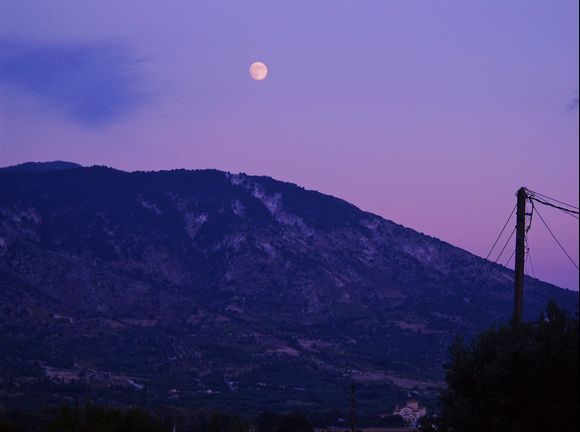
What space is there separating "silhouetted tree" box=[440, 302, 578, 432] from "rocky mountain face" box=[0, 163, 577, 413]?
56108mm

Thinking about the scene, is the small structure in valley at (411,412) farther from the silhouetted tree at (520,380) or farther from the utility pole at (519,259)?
the utility pole at (519,259)

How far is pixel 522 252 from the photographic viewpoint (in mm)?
25078

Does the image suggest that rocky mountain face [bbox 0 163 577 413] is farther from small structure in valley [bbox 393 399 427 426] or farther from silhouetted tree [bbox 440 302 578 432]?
silhouetted tree [bbox 440 302 578 432]

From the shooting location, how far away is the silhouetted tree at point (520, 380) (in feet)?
74.4

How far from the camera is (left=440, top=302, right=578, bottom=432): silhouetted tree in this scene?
74.4 ft

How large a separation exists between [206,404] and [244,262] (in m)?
66.4

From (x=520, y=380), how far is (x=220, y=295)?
118m

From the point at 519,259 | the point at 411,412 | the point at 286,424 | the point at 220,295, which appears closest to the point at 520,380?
the point at 519,259

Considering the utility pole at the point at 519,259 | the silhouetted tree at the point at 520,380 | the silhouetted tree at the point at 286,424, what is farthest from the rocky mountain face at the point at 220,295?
the utility pole at the point at 519,259

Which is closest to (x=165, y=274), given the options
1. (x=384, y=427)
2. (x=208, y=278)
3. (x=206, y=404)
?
(x=208, y=278)

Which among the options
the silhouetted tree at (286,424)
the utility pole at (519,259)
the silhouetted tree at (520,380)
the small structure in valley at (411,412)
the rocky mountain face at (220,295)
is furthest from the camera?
the rocky mountain face at (220,295)

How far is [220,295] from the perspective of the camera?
141m

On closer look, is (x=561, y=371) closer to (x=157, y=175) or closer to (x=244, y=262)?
(x=244, y=262)

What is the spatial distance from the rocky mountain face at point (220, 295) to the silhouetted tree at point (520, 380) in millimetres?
56108
